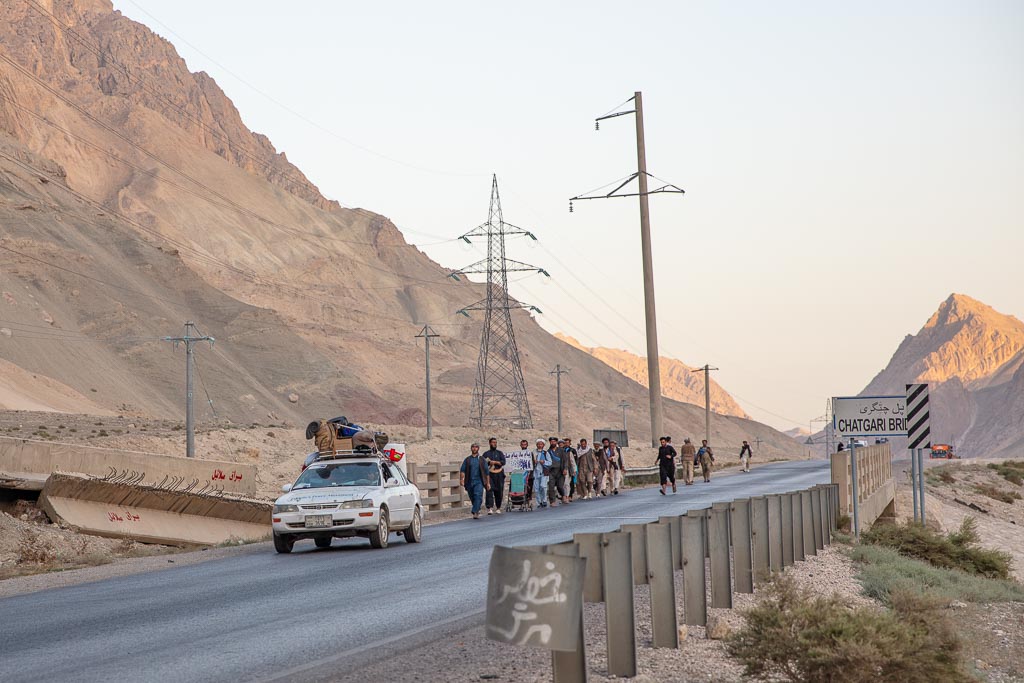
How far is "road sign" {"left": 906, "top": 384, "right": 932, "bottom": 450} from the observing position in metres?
23.7

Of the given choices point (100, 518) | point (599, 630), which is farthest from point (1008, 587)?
point (100, 518)

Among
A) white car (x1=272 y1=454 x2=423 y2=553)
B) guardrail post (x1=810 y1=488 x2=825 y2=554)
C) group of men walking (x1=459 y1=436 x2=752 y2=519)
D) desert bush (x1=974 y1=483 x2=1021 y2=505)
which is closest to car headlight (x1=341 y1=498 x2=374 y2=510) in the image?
white car (x1=272 y1=454 x2=423 y2=553)

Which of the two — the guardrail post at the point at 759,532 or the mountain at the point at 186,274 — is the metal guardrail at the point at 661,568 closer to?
the guardrail post at the point at 759,532

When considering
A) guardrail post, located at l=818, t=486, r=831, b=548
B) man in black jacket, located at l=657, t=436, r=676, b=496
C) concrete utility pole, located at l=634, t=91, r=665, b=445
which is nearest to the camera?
guardrail post, located at l=818, t=486, r=831, b=548

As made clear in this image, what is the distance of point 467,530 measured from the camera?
25.5m

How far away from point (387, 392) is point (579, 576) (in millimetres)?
123861

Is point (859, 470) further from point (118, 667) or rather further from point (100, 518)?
point (118, 667)

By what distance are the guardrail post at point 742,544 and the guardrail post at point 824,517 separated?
655cm

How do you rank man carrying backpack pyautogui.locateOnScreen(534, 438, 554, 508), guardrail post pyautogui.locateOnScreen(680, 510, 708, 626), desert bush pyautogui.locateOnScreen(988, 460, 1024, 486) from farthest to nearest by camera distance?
desert bush pyautogui.locateOnScreen(988, 460, 1024, 486)
man carrying backpack pyautogui.locateOnScreen(534, 438, 554, 508)
guardrail post pyautogui.locateOnScreen(680, 510, 708, 626)

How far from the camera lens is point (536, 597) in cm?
637

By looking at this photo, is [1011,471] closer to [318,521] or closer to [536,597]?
[318,521]

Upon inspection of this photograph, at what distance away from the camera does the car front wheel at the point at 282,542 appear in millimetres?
20703

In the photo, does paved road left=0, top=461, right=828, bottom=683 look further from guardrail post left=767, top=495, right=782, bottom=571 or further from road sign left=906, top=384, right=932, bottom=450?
road sign left=906, top=384, right=932, bottom=450

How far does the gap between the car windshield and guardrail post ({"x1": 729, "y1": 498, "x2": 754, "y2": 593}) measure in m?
10.1
